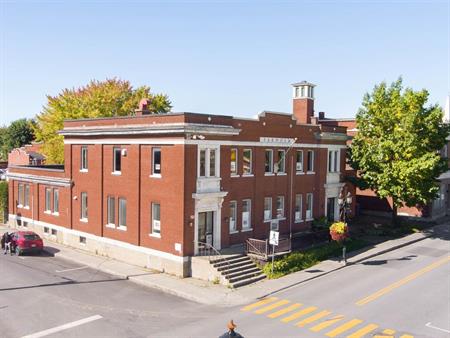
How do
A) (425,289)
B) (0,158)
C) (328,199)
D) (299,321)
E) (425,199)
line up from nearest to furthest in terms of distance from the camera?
1. (299,321)
2. (425,289)
3. (425,199)
4. (328,199)
5. (0,158)

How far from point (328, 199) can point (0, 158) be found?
8447 centimetres

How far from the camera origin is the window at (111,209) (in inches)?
1237

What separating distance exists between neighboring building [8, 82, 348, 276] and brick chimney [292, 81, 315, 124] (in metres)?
0.08

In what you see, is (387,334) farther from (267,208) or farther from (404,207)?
(404,207)

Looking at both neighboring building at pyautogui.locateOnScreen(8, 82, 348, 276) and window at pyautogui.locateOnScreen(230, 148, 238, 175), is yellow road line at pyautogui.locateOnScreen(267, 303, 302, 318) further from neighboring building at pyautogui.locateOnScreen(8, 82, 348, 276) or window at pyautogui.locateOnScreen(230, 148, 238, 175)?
window at pyautogui.locateOnScreen(230, 148, 238, 175)

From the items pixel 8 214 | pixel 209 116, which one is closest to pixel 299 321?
pixel 209 116

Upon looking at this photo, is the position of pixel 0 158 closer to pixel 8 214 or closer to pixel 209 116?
pixel 8 214

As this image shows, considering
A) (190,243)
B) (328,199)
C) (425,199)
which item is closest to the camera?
(190,243)

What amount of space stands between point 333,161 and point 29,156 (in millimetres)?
44815

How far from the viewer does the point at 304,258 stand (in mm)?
28531

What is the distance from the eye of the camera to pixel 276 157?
106ft

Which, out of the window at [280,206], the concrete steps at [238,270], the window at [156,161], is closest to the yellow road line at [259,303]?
the concrete steps at [238,270]

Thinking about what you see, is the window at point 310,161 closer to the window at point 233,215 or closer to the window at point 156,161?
the window at point 233,215

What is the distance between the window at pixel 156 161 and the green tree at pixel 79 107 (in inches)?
934
